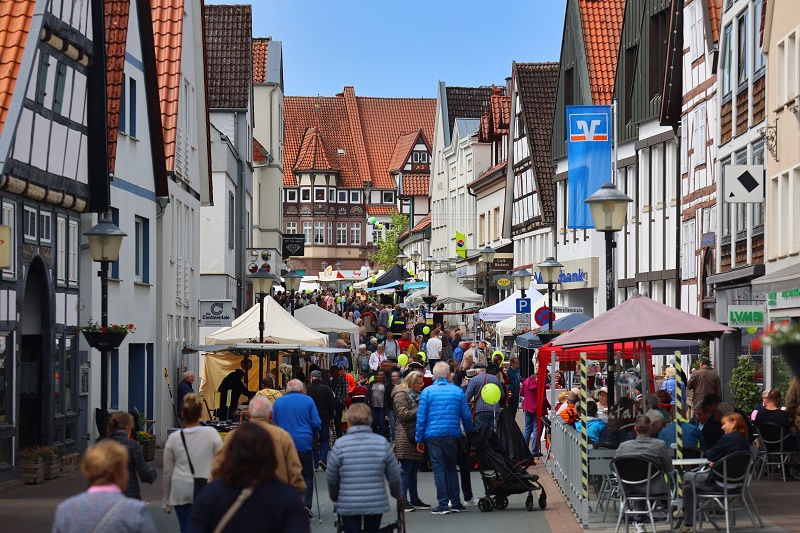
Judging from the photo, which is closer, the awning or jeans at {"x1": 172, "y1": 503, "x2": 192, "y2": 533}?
jeans at {"x1": 172, "y1": 503, "x2": 192, "y2": 533}

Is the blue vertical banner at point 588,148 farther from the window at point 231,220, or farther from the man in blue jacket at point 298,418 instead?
the man in blue jacket at point 298,418

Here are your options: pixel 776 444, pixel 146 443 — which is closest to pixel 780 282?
pixel 776 444

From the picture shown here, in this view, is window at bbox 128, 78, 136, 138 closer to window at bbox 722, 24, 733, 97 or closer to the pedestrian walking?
window at bbox 722, 24, 733, 97

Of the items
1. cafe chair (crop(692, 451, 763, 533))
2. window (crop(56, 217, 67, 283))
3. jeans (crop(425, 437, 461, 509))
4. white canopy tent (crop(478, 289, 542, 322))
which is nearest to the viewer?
cafe chair (crop(692, 451, 763, 533))

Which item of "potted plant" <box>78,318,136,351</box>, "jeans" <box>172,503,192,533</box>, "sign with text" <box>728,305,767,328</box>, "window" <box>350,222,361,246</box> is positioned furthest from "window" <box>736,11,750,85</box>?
"window" <box>350,222,361,246</box>

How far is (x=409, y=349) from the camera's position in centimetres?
3912

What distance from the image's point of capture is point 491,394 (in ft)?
66.5

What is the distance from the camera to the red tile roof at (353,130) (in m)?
127

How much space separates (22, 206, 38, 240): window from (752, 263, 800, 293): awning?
34.4 feet

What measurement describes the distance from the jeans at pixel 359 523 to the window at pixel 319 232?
113538mm

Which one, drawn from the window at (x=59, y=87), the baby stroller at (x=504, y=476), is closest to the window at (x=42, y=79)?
the window at (x=59, y=87)

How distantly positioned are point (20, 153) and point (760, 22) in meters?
14.5

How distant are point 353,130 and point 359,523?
119549 mm

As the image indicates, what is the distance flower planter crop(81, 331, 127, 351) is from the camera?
745 inches
